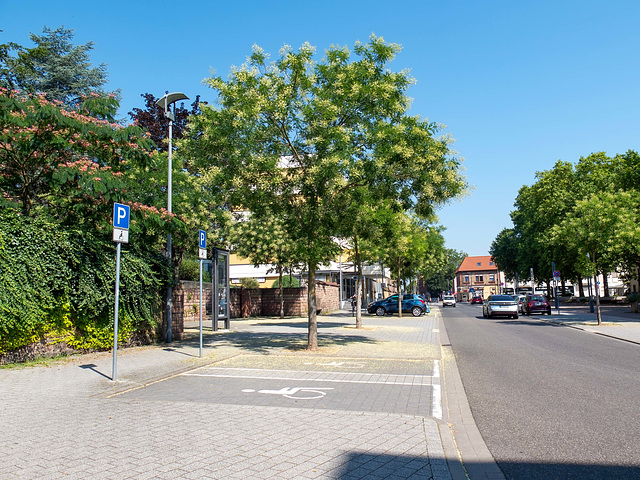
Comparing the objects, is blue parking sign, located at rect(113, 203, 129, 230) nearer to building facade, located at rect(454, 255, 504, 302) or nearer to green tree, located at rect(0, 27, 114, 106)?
green tree, located at rect(0, 27, 114, 106)

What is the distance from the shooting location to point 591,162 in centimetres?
4766

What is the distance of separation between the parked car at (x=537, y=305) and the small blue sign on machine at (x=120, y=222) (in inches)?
1318

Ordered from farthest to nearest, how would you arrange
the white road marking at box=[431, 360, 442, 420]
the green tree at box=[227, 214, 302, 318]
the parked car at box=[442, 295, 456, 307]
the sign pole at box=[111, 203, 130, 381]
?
the parked car at box=[442, 295, 456, 307], the green tree at box=[227, 214, 302, 318], the sign pole at box=[111, 203, 130, 381], the white road marking at box=[431, 360, 442, 420]

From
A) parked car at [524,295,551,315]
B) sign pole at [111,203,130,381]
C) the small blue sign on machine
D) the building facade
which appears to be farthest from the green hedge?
the building facade

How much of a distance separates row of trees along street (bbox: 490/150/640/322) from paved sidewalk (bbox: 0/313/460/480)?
1680 centimetres

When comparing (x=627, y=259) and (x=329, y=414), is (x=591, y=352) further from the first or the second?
(x=627, y=259)

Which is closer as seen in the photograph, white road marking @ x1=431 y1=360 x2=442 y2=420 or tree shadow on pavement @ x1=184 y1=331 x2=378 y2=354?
white road marking @ x1=431 y1=360 x2=442 y2=420

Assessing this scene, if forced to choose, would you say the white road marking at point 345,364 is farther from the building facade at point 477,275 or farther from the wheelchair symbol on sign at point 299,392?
the building facade at point 477,275

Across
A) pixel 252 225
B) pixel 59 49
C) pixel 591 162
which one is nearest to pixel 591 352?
pixel 252 225

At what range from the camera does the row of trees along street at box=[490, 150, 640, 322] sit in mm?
23734

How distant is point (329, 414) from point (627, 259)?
43.5m

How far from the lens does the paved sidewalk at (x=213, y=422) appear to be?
4.41 m

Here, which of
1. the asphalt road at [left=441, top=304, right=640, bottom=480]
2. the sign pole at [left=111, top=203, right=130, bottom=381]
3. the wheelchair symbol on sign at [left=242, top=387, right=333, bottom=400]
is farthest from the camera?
the sign pole at [left=111, top=203, right=130, bottom=381]

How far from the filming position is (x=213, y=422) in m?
5.99
